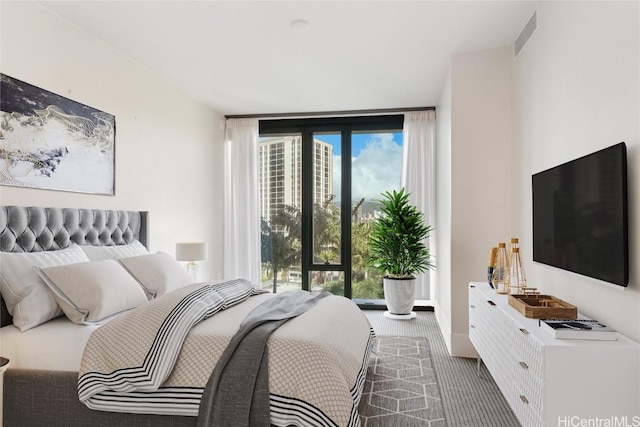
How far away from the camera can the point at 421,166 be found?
546cm

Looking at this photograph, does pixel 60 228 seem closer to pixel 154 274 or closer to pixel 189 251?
pixel 154 274

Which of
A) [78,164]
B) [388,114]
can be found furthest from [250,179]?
[78,164]

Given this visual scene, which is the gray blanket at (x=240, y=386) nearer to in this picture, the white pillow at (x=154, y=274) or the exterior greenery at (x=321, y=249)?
the white pillow at (x=154, y=274)

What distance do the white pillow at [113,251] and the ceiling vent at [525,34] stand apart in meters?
3.45

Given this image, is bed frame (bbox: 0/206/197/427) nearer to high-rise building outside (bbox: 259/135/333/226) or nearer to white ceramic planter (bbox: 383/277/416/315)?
high-rise building outside (bbox: 259/135/333/226)

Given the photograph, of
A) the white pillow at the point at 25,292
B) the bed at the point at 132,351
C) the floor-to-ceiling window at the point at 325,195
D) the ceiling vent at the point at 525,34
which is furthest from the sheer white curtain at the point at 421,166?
the white pillow at the point at 25,292

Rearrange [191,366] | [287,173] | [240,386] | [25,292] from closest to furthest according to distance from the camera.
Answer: [240,386]
[191,366]
[25,292]
[287,173]

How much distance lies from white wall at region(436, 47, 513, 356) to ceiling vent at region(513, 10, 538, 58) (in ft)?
0.50

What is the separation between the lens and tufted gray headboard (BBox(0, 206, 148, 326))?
2.60 meters

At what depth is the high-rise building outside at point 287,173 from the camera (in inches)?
230

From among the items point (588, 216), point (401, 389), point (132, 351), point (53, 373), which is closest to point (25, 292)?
point (53, 373)

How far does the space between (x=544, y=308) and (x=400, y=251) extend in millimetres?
2967

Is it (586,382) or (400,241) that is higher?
(400,241)

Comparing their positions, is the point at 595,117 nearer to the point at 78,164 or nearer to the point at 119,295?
the point at 119,295
